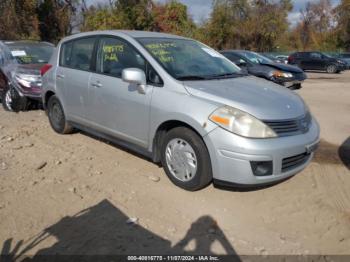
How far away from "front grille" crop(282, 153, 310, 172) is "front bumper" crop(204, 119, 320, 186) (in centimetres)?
5

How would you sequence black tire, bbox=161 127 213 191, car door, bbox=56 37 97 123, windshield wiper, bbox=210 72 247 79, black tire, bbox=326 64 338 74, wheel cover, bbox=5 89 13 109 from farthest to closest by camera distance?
black tire, bbox=326 64 338 74 → wheel cover, bbox=5 89 13 109 → car door, bbox=56 37 97 123 → windshield wiper, bbox=210 72 247 79 → black tire, bbox=161 127 213 191

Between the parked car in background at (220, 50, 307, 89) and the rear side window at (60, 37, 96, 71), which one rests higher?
the rear side window at (60, 37, 96, 71)

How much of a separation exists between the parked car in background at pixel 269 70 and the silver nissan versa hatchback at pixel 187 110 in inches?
251

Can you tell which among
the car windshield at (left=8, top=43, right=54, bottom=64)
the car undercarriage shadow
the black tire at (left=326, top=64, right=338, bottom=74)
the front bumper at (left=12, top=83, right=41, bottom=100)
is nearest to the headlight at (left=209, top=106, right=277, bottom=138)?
the car undercarriage shadow

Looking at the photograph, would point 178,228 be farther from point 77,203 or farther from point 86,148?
point 86,148

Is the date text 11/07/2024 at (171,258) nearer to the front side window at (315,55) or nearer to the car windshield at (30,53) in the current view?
the car windshield at (30,53)

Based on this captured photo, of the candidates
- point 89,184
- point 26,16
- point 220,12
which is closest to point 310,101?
point 89,184

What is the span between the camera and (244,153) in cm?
354

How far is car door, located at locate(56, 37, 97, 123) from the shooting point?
524cm

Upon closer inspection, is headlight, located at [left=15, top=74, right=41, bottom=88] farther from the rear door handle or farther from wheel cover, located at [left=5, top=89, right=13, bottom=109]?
the rear door handle

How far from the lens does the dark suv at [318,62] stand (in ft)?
80.1

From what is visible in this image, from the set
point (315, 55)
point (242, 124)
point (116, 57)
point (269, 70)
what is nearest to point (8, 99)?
point (116, 57)

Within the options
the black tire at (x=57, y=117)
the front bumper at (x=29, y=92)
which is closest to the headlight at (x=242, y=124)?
the black tire at (x=57, y=117)

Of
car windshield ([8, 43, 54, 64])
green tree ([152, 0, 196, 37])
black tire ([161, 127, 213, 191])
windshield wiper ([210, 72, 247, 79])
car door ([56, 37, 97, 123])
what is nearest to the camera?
black tire ([161, 127, 213, 191])
